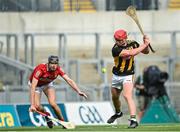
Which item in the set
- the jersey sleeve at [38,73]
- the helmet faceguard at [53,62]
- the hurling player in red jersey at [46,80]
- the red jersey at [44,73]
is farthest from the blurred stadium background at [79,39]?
the helmet faceguard at [53,62]

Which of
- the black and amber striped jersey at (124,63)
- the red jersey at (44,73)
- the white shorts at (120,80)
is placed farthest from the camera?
the red jersey at (44,73)

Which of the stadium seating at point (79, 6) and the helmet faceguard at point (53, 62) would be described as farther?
the stadium seating at point (79, 6)

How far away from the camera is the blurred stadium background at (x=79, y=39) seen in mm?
30328

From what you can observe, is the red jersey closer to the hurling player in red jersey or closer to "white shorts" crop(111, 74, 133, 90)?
the hurling player in red jersey

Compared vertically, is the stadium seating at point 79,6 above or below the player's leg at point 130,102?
above

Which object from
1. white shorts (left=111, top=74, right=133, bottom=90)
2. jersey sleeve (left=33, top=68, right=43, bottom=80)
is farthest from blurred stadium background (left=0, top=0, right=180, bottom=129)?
white shorts (left=111, top=74, right=133, bottom=90)

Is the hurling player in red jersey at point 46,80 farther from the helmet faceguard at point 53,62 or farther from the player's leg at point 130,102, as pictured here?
the player's leg at point 130,102

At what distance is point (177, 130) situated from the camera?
19.8m

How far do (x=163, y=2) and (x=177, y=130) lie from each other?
14.8 meters

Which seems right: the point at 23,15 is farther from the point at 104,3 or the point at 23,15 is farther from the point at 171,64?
the point at 171,64

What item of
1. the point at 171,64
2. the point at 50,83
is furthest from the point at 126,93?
the point at 171,64

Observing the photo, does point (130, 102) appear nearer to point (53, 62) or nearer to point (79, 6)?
point (53, 62)

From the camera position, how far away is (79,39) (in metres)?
34.0

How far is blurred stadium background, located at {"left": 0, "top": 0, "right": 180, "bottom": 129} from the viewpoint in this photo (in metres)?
30.3
